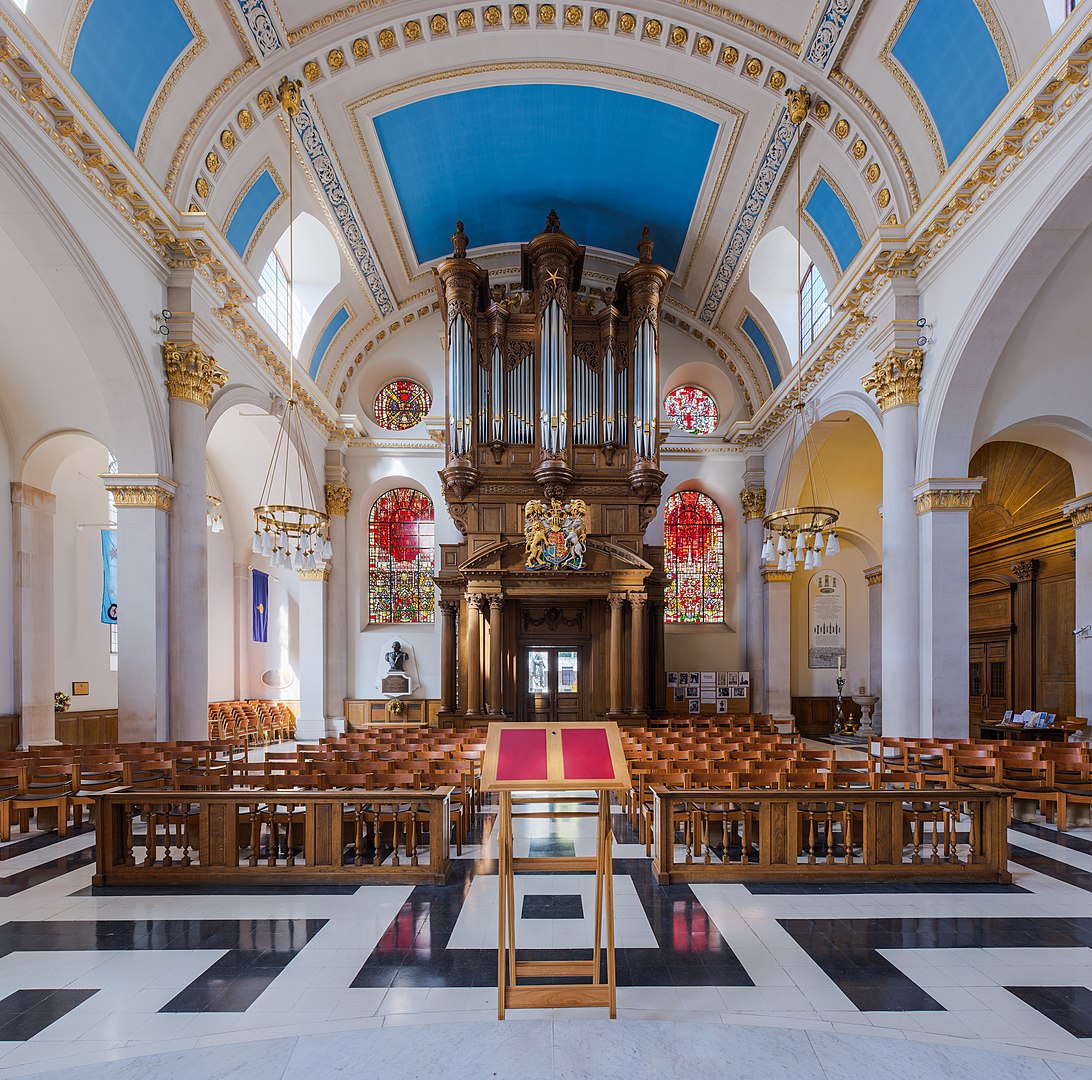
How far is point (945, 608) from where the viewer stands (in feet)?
38.0

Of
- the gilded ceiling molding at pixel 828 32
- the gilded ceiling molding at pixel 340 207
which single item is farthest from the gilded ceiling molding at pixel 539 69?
the gilded ceiling molding at pixel 828 32

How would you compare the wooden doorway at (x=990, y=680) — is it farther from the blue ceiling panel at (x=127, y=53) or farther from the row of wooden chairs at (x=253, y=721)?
the blue ceiling panel at (x=127, y=53)

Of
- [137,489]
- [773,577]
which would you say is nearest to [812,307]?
[773,577]

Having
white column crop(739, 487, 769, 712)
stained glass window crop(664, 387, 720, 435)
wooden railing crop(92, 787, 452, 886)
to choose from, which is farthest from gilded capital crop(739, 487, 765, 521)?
wooden railing crop(92, 787, 452, 886)

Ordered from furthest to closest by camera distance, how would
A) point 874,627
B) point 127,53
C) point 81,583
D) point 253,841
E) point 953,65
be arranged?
point 874,627
point 81,583
point 953,65
point 127,53
point 253,841

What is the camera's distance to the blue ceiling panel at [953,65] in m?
9.62

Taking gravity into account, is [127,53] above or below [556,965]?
above

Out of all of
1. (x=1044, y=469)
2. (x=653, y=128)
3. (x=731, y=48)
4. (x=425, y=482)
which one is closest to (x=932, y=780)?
(x=1044, y=469)

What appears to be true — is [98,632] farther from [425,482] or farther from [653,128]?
[653,128]

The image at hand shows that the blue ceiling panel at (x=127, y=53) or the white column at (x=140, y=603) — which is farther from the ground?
the blue ceiling panel at (x=127, y=53)

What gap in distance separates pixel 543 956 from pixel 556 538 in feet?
39.6

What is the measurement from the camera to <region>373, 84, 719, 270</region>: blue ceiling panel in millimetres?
14523

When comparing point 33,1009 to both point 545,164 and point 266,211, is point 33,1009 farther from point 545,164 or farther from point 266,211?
point 545,164

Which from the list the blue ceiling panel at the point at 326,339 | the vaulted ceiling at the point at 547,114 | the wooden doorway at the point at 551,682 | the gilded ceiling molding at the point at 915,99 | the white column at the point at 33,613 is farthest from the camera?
the blue ceiling panel at the point at 326,339
